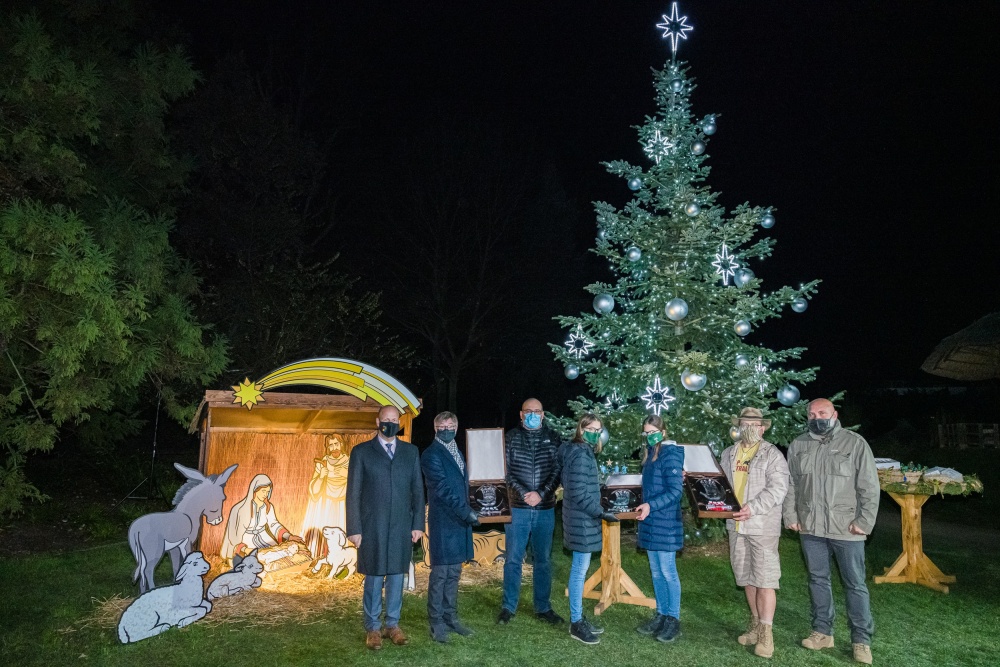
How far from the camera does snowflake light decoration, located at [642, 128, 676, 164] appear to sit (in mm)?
10055

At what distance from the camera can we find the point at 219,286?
585 inches

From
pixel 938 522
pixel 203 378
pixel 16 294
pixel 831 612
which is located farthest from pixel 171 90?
pixel 938 522

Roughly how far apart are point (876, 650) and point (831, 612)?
0.50m

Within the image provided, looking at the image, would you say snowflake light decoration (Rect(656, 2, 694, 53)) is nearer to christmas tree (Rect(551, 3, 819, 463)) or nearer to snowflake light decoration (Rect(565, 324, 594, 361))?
christmas tree (Rect(551, 3, 819, 463))

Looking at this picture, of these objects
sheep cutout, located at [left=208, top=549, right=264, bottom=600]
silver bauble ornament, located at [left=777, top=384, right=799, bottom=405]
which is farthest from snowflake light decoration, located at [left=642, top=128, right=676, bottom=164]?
sheep cutout, located at [left=208, top=549, right=264, bottom=600]

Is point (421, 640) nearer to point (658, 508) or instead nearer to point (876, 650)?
point (658, 508)

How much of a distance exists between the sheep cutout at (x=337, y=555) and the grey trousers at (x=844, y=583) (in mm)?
4720

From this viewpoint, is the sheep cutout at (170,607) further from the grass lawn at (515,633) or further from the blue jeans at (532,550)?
the blue jeans at (532,550)

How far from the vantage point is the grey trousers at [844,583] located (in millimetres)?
5355

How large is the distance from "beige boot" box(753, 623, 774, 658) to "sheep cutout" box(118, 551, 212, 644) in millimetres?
4616

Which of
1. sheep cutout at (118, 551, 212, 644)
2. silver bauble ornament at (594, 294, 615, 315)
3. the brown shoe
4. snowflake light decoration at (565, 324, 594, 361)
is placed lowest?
the brown shoe

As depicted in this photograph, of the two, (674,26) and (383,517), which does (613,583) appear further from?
(674,26)

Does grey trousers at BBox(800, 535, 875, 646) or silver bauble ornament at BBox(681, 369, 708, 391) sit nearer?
grey trousers at BBox(800, 535, 875, 646)

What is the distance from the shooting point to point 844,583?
5.43 m
